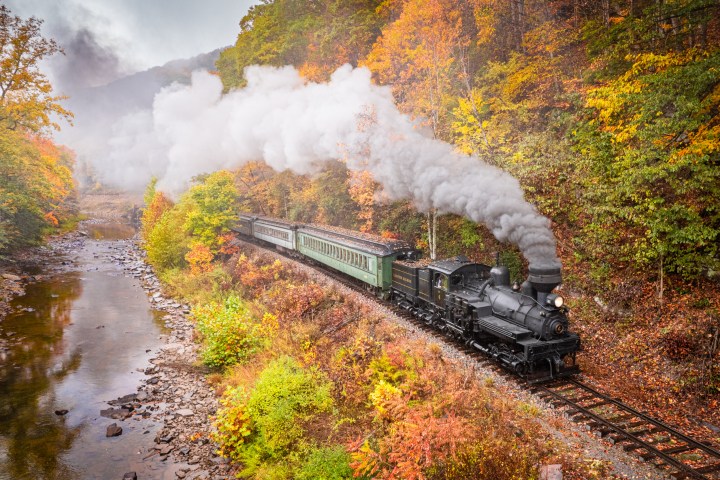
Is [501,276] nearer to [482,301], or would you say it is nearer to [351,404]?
[482,301]

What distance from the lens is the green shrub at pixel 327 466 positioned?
27.1ft

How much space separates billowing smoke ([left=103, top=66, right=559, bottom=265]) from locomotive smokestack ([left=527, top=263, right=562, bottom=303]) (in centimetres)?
23

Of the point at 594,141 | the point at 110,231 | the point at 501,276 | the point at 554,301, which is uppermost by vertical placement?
the point at 594,141

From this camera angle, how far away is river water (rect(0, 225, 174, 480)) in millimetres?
10605

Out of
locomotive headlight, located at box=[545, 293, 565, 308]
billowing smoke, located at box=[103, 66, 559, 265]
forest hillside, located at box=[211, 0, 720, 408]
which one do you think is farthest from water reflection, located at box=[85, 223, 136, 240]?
locomotive headlight, located at box=[545, 293, 565, 308]

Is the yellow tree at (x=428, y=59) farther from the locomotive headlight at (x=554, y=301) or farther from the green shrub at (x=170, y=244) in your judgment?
the green shrub at (x=170, y=244)

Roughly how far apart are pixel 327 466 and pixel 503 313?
590cm

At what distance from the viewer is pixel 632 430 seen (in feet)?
27.6

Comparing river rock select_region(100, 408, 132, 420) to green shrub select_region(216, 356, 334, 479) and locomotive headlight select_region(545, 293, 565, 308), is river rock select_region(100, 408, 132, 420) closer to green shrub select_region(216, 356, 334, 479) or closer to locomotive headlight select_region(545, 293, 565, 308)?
green shrub select_region(216, 356, 334, 479)

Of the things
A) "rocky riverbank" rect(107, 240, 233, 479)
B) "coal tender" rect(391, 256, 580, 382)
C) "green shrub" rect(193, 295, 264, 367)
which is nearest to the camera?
"coal tender" rect(391, 256, 580, 382)

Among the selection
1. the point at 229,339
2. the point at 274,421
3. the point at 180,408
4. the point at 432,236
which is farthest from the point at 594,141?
the point at 180,408

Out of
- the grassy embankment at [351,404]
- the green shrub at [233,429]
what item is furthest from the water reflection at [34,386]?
the grassy embankment at [351,404]

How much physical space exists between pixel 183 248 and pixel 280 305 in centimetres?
1434

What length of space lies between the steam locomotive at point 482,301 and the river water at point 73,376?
8.72 meters
